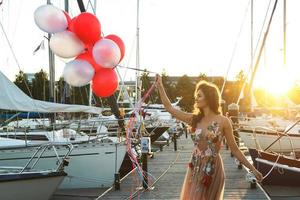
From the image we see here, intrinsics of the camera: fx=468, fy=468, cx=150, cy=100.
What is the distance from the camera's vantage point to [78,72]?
6.08 meters

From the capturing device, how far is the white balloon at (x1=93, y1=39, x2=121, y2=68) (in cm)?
602

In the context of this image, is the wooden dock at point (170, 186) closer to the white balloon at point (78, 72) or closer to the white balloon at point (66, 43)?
the white balloon at point (78, 72)

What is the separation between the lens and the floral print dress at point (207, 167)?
4.70 metres

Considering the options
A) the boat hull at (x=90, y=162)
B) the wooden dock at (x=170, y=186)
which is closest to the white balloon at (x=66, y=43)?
the wooden dock at (x=170, y=186)

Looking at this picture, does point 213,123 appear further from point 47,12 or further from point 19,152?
point 19,152

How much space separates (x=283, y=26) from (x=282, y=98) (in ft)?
22.9

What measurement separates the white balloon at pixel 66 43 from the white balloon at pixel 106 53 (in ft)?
1.13

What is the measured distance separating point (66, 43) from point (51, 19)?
0.39 m

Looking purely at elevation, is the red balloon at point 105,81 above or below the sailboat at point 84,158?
above

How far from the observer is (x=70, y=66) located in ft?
20.2

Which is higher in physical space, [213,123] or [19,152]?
[213,123]

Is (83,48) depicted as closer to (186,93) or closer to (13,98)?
(13,98)

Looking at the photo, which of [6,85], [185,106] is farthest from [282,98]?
[185,106]

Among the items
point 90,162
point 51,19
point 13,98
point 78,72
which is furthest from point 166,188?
point 51,19
